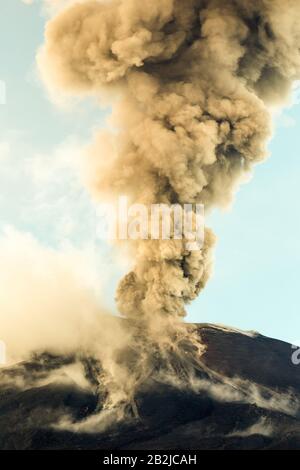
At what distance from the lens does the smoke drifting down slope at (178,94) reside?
38750mm

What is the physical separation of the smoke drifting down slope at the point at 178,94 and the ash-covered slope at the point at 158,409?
3.23 metres

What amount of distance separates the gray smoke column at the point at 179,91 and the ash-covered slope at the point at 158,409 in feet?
15.3

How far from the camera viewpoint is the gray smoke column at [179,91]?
3872cm

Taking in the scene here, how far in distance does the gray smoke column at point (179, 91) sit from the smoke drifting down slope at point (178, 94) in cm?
6

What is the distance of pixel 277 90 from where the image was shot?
139 feet

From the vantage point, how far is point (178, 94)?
4019 cm

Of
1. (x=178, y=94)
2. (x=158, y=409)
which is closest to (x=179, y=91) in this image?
(x=178, y=94)

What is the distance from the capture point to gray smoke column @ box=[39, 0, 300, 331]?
3872cm

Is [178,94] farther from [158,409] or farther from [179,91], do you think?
[158,409]

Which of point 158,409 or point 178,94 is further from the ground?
point 178,94

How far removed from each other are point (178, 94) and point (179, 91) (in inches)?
7.0

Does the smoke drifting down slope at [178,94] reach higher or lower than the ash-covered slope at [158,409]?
higher
